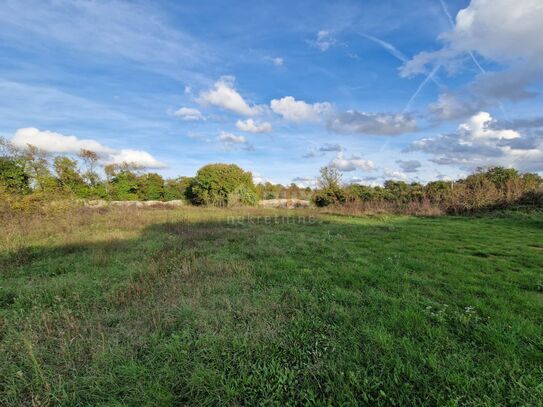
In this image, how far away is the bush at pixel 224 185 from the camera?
22.2 m

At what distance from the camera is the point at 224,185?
74.8 feet

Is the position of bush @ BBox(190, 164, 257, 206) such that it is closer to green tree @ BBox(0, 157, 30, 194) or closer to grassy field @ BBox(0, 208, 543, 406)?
green tree @ BBox(0, 157, 30, 194)

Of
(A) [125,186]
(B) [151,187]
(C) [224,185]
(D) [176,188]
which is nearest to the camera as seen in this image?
(C) [224,185]

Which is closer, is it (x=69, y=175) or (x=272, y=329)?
(x=272, y=329)

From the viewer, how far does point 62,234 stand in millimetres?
7840

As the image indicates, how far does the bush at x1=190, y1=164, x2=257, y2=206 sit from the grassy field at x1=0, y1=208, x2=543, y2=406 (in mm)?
16419

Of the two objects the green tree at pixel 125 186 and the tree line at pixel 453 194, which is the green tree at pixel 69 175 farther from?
the tree line at pixel 453 194

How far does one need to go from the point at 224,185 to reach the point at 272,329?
67.7ft

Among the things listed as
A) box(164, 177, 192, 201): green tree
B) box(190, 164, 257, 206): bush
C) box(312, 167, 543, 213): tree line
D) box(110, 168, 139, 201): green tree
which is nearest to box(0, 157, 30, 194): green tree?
box(110, 168, 139, 201): green tree

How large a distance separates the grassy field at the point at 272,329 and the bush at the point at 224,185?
16.4 metres

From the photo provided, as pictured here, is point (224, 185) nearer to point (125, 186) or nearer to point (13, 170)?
point (125, 186)

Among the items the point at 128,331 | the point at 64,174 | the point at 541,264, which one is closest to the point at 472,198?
the point at 541,264

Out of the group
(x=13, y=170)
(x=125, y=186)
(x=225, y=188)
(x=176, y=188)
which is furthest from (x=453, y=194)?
(x=125, y=186)

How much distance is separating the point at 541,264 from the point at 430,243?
2.24 m
